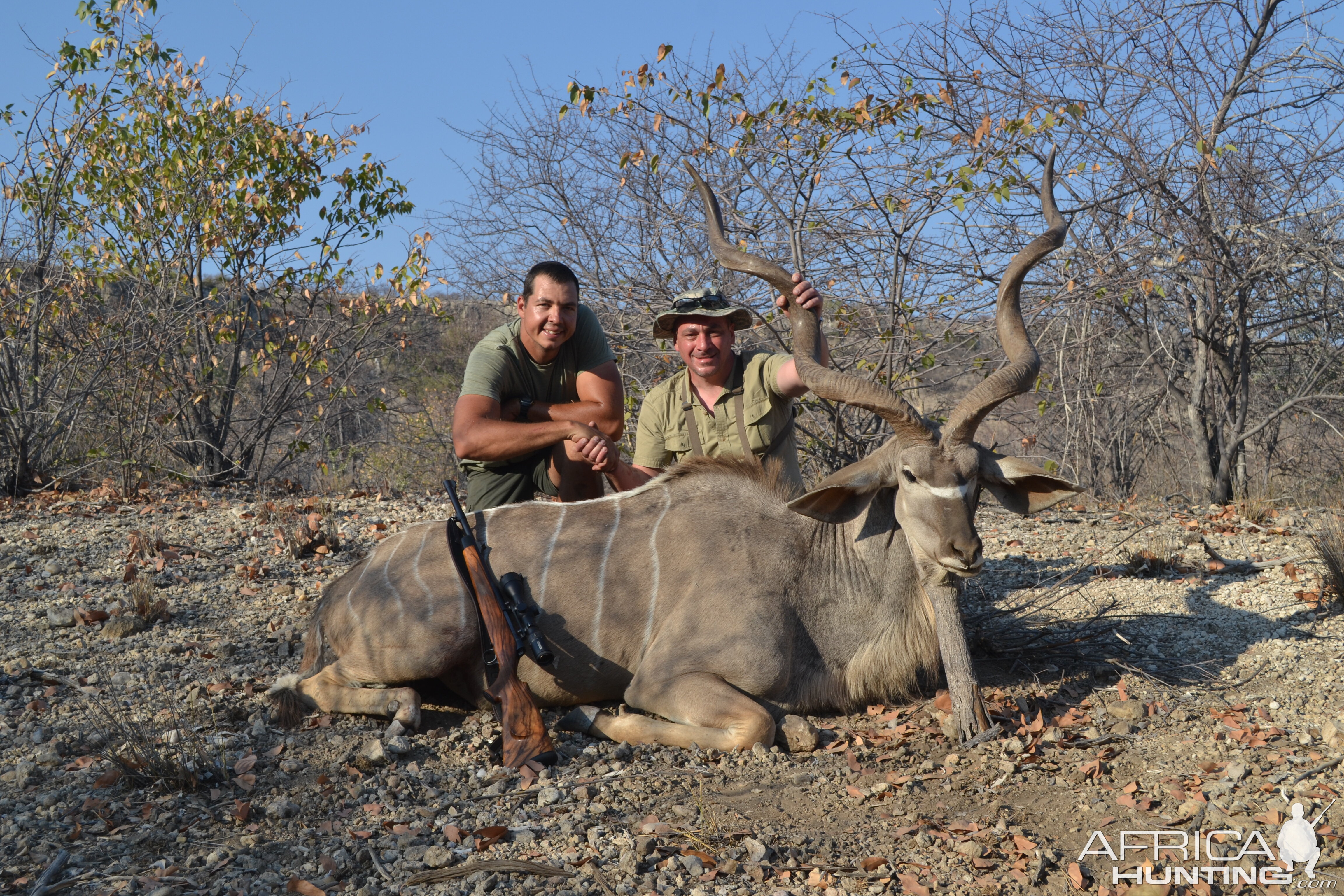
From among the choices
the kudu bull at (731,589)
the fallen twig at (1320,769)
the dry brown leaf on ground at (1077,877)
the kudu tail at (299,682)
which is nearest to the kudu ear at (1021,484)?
the kudu bull at (731,589)

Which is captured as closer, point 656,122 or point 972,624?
point 972,624

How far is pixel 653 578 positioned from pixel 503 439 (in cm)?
130

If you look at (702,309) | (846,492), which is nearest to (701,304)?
(702,309)

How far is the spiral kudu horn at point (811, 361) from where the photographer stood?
3.93m

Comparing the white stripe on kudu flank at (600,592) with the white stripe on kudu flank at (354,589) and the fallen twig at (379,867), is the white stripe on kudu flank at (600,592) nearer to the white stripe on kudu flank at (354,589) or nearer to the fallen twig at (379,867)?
the white stripe on kudu flank at (354,589)

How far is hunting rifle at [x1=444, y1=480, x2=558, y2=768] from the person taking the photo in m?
3.69

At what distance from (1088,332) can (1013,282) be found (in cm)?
516

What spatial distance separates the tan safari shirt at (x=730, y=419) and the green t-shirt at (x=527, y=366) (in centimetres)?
50

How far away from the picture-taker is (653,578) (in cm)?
435

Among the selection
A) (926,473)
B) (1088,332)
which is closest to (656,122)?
(1088,332)

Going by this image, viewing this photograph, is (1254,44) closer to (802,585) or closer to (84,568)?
(802,585)

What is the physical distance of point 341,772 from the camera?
3.57 meters

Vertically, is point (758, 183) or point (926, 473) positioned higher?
point (758, 183)

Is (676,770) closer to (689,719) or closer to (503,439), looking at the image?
(689,719)
